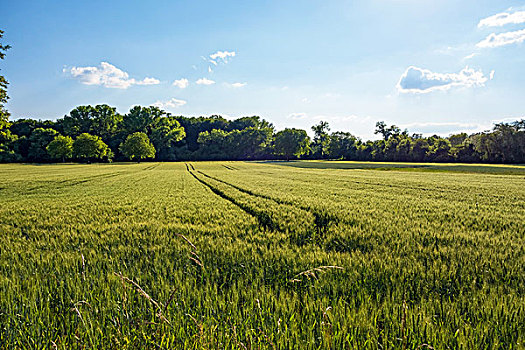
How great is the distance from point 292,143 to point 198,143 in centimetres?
5540

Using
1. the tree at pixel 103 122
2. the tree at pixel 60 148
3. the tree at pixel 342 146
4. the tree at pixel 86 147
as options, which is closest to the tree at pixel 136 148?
the tree at pixel 86 147

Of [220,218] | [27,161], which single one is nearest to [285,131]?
[27,161]

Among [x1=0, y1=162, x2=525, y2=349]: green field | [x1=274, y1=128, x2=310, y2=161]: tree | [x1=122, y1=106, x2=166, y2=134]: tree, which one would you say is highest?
→ [x1=122, y1=106, x2=166, y2=134]: tree

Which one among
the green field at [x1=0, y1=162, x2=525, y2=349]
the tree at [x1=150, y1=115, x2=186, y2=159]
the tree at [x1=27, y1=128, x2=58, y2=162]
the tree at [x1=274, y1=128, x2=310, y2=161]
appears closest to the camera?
the green field at [x1=0, y1=162, x2=525, y2=349]

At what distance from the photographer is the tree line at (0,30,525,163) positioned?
87.6 m

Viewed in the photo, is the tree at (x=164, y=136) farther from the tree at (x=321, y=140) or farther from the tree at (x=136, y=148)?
the tree at (x=321, y=140)

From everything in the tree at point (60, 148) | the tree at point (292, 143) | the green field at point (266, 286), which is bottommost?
the green field at point (266, 286)

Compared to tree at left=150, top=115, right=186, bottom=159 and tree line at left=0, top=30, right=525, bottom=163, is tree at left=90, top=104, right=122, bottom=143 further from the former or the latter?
tree at left=150, top=115, right=186, bottom=159

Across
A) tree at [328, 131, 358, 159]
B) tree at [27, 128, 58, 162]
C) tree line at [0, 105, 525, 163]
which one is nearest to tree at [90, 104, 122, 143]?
tree line at [0, 105, 525, 163]

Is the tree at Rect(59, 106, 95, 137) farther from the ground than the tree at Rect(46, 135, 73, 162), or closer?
farther from the ground

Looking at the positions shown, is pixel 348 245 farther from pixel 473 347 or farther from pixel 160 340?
pixel 160 340

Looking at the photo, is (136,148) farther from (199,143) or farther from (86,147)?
(199,143)

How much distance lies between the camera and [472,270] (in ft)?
12.9

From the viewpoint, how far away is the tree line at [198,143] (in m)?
87.6
